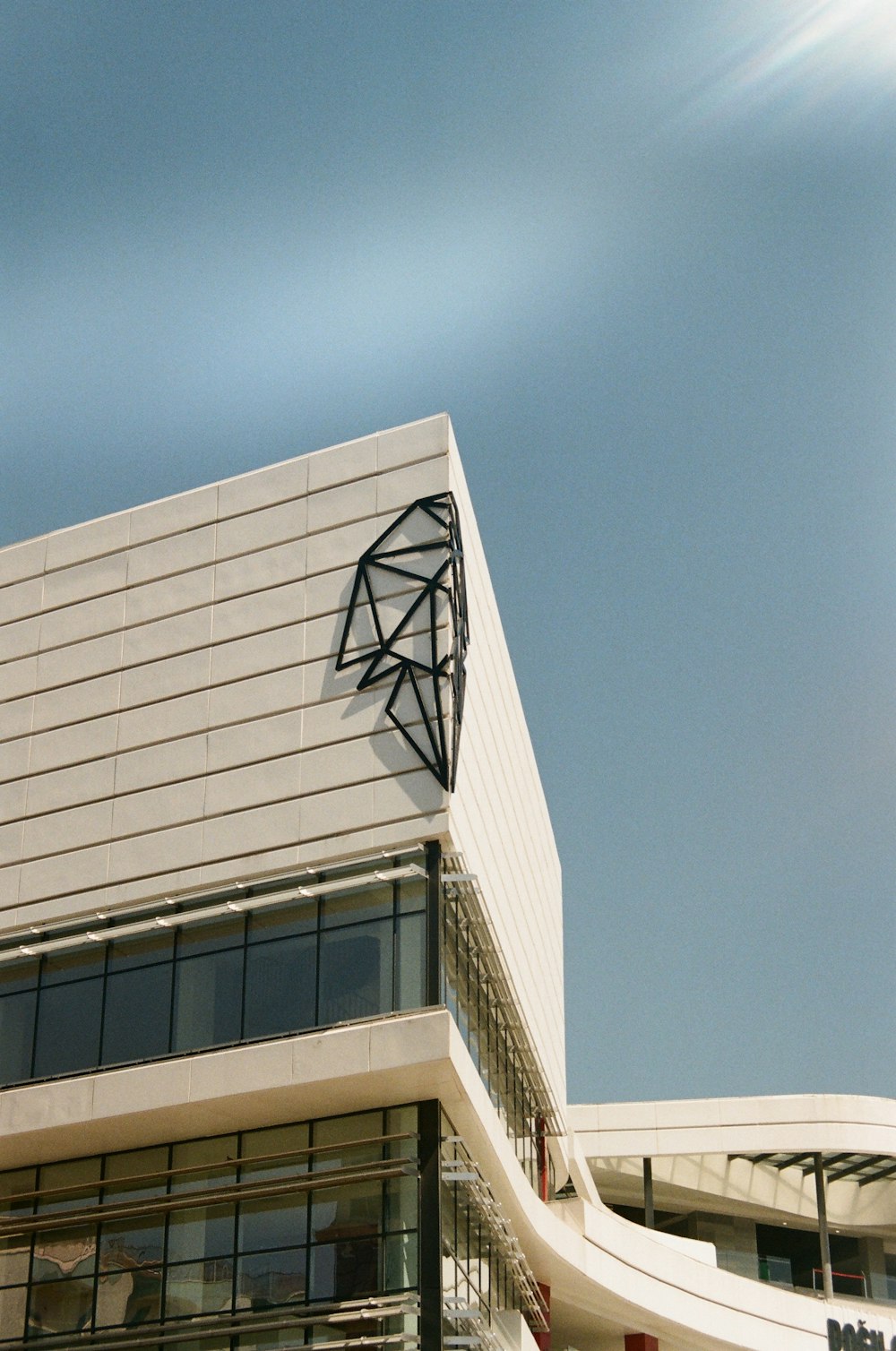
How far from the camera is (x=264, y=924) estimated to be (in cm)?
3509

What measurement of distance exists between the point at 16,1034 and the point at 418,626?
1262 cm

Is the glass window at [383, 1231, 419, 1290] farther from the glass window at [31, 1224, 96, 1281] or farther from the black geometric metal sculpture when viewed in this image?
the black geometric metal sculpture

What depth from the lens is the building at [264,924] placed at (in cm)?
3259

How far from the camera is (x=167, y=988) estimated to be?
116 ft

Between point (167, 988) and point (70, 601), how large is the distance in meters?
10.4

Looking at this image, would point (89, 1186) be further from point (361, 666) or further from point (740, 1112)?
point (740, 1112)

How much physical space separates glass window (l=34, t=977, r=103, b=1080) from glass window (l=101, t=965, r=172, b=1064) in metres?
0.30

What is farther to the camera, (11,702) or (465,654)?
(11,702)

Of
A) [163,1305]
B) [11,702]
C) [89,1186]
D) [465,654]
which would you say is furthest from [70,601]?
[163,1305]

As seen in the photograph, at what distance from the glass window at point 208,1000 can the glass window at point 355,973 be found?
6.68 feet

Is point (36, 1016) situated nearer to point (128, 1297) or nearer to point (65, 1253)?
point (65, 1253)

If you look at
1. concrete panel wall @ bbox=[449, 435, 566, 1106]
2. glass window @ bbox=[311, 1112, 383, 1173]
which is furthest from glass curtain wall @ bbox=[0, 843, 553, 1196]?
glass window @ bbox=[311, 1112, 383, 1173]

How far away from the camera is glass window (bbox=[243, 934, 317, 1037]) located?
3388cm

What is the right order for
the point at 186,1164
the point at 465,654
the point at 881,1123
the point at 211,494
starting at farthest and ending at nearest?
1. the point at 881,1123
2. the point at 211,494
3. the point at 465,654
4. the point at 186,1164
